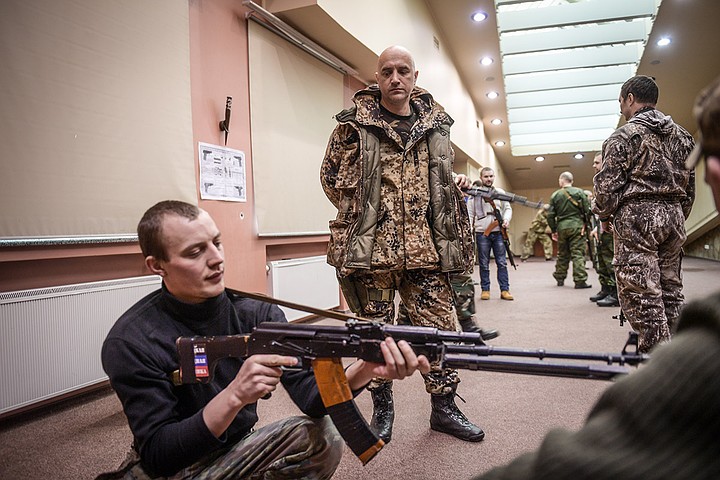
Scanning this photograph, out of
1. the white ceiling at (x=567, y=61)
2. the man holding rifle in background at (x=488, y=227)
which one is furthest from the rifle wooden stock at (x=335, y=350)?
the man holding rifle in background at (x=488, y=227)

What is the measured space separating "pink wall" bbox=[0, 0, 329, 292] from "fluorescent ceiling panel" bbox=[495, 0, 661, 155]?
519 centimetres

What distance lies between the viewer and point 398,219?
2.00m

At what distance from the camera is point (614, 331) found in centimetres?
373

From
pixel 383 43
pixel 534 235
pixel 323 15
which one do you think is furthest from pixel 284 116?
pixel 534 235

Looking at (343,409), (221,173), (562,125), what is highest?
(562,125)

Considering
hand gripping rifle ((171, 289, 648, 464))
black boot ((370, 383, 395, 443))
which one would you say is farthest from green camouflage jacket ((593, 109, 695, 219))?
hand gripping rifle ((171, 289, 648, 464))

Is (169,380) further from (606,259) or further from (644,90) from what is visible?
(606,259)

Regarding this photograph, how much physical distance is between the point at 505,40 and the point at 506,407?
7.89m

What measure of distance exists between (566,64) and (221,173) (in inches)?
323

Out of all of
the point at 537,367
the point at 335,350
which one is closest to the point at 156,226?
the point at 335,350

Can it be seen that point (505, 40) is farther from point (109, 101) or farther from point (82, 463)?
point (82, 463)

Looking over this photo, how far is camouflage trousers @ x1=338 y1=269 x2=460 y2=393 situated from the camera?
198 cm

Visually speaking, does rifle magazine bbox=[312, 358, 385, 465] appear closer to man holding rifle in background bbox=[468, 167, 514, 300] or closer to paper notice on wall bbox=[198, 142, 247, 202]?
paper notice on wall bbox=[198, 142, 247, 202]

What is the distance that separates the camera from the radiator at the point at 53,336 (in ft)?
6.77
